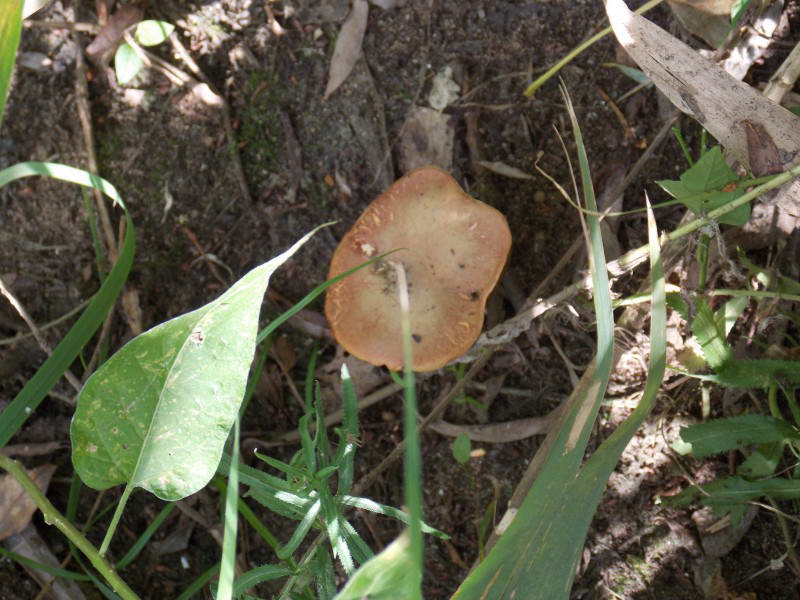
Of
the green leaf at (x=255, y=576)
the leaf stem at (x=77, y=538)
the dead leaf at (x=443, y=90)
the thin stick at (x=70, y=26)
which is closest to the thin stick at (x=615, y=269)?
the dead leaf at (x=443, y=90)

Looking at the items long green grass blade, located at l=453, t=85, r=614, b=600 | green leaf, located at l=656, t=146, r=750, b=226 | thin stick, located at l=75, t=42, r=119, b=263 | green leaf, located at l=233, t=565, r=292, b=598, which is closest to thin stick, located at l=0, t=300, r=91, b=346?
thin stick, located at l=75, t=42, r=119, b=263

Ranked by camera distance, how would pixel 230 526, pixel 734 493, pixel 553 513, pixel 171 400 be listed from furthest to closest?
pixel 734 493
pixel 171 400
pixel 553 513
pixel 230 526

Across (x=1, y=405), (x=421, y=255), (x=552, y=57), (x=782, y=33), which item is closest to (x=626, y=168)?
(x=552, y=57)

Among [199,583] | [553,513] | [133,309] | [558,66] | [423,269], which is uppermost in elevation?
[558,66]

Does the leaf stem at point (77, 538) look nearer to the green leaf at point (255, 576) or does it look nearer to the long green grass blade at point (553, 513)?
the green leaf at point (255, 576)

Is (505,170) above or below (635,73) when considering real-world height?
below

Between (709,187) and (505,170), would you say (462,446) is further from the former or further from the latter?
(709,187)

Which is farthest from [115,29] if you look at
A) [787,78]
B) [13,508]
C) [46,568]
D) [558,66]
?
[787,78]
